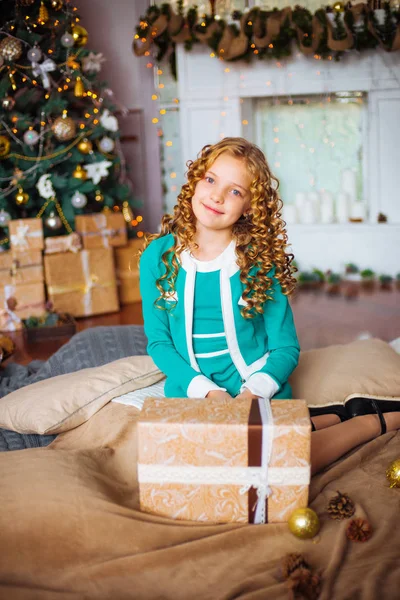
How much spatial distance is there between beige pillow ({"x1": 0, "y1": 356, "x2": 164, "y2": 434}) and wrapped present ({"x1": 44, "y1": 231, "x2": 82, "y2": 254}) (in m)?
2.09

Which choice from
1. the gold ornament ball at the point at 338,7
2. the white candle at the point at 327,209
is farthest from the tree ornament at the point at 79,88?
the white candle at the point at 327,209

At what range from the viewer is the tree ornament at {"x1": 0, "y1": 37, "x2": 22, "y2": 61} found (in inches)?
164

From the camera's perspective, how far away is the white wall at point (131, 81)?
543cm

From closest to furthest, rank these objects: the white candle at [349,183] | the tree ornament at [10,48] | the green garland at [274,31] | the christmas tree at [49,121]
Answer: the tree ornament at [10,48]
the christmas tree at [49,121]
the green garland at [274,31]
the white candle at [349,183]

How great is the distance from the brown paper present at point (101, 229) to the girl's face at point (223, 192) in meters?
2.55

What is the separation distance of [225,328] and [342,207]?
368 cm

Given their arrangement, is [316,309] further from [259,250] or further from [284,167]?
[259,250]

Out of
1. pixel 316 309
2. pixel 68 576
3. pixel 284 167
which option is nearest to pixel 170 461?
pixel 68 576

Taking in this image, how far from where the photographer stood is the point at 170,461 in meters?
1.66

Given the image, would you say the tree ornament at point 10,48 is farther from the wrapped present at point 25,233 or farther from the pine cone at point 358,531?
the pine cone at point 358,531

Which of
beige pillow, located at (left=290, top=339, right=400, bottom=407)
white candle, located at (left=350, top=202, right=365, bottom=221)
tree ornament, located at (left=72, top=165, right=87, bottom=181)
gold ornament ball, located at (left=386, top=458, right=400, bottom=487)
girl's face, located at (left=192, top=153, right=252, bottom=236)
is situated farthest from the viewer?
white candle, located at (left=350, top=202, right=365, bottom=221)

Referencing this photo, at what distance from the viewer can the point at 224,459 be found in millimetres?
1645

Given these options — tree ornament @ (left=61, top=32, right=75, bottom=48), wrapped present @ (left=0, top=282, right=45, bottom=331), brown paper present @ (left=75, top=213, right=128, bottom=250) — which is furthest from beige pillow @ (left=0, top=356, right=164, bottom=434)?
tree ornament @ (left=61, top=32, right=75, bottom=48)

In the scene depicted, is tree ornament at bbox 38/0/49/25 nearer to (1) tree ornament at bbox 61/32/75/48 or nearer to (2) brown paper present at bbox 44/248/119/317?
(1) tree ornament at bbox 61/32/75/48
